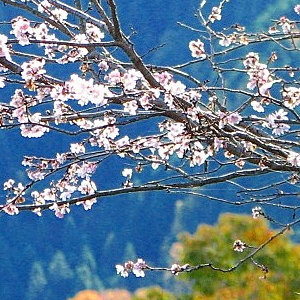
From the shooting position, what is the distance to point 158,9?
5.82 m

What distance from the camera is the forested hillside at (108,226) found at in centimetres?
539

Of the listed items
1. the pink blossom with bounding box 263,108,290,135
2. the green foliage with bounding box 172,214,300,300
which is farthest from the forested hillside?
the pink blossom with bounding box 263,108,290,135

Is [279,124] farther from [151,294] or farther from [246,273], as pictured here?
[151,294]

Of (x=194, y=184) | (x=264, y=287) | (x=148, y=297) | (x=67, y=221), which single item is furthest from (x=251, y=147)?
(x=67, y=221)

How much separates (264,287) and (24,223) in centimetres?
217

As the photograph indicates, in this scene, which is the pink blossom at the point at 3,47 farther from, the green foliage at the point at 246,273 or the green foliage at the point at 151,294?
the green foliage at the point at 151,294

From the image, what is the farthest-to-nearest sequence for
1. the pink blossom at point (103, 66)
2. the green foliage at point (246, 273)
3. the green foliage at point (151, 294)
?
the green foliage at point (151, 294)
the green foliage at point (246, 273)
the pink blossom at point (103, 66)

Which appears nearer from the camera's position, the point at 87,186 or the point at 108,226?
the point at 87,186

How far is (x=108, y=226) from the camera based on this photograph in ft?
18.1

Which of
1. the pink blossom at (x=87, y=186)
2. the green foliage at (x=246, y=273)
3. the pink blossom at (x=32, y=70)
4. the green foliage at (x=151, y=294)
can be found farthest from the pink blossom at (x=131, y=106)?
the green foliage at (x=151, y=294)

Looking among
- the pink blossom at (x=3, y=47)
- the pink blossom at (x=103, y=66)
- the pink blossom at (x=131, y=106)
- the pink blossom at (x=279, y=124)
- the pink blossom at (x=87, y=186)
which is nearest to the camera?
the pink blossom at (x=3, y=47)

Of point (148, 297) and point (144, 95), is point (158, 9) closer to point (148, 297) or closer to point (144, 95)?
point (148, 297)

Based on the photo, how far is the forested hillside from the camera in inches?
212

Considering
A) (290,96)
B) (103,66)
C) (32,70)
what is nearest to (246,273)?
(103,66)
